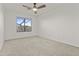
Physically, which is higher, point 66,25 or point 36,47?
point 66,25

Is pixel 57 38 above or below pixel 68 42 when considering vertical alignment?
above

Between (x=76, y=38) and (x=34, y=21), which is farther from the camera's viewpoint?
(x=76, y=38)

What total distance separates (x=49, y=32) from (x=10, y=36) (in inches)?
53.9

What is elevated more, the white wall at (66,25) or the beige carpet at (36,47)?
the white wall at (66,25)

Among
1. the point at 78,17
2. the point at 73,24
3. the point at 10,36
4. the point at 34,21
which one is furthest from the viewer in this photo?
the point at 73,24

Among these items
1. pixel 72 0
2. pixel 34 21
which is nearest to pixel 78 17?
pixel 34 21

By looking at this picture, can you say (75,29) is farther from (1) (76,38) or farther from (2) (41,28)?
(2) (41,28)

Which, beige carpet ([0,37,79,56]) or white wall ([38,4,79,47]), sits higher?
white wall ([38,4,79,47])

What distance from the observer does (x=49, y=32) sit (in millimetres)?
2549

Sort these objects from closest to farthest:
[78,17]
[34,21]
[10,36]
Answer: [34,21]
[10,36]
[78,17]

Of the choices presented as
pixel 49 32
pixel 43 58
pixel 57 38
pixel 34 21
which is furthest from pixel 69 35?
pixel 43 58

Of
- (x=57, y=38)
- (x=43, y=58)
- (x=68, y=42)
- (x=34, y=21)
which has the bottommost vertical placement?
(x=68, y=42)

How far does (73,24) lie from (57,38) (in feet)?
3.26

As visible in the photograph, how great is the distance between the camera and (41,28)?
97.0 inches
